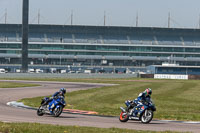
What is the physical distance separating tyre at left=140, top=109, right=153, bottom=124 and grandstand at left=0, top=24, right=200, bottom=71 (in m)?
160

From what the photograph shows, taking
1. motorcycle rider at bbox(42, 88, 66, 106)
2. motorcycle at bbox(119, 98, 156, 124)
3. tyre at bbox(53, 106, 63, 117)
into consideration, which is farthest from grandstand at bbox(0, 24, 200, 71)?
motorcycle at bbox(119, 98, 156, 124)

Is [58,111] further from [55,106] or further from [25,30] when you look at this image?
[25,30]

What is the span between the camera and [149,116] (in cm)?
2356

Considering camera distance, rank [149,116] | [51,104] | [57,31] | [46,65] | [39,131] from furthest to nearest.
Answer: [57,31]
[46,65]
[51,104]
[149,116]
[39,131]

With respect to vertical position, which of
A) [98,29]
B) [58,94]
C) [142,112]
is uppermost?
[98,29]

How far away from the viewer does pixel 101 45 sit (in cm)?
18600

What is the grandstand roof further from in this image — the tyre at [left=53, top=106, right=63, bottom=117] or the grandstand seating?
the tyre at [left=53, top=106, right=63, bottom=117]

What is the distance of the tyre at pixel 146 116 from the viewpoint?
2352 cm

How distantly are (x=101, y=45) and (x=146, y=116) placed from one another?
163 meters

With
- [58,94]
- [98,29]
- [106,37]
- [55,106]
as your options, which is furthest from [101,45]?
[55,106]

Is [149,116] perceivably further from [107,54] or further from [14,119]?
[107,54]

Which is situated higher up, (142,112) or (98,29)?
(98,29)

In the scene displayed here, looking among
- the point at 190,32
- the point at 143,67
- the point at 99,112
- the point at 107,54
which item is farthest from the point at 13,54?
the point at 99,112

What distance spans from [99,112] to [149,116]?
7043 millimetres
